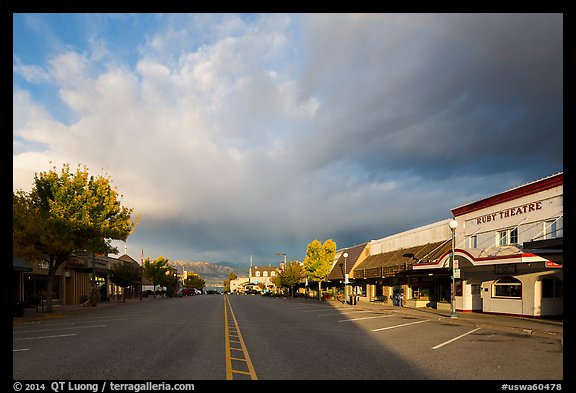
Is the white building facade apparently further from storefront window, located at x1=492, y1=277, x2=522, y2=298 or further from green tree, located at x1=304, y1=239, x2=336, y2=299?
green tree, located at x1=304, y1=239, x2=336, y2=299

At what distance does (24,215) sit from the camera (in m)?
27.0

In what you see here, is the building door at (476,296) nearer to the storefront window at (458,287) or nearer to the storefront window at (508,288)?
the storefront window at (458,287)

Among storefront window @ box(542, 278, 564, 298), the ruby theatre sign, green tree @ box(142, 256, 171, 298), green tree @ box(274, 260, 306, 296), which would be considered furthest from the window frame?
green tree @ box(142, 256, 171, 298)

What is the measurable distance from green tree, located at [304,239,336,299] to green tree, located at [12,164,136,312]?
3307 cm

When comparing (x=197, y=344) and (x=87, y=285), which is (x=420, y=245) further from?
(x=87, y=285)

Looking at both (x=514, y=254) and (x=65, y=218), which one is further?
(x=65, y=218)

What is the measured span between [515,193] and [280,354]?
66.8 feet

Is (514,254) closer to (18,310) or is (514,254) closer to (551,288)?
(551,288)

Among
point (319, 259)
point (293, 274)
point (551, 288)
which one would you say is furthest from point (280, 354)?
point (293, 274)

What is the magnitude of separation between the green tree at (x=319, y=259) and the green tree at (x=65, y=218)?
33.1m

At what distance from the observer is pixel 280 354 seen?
12.2 metres
